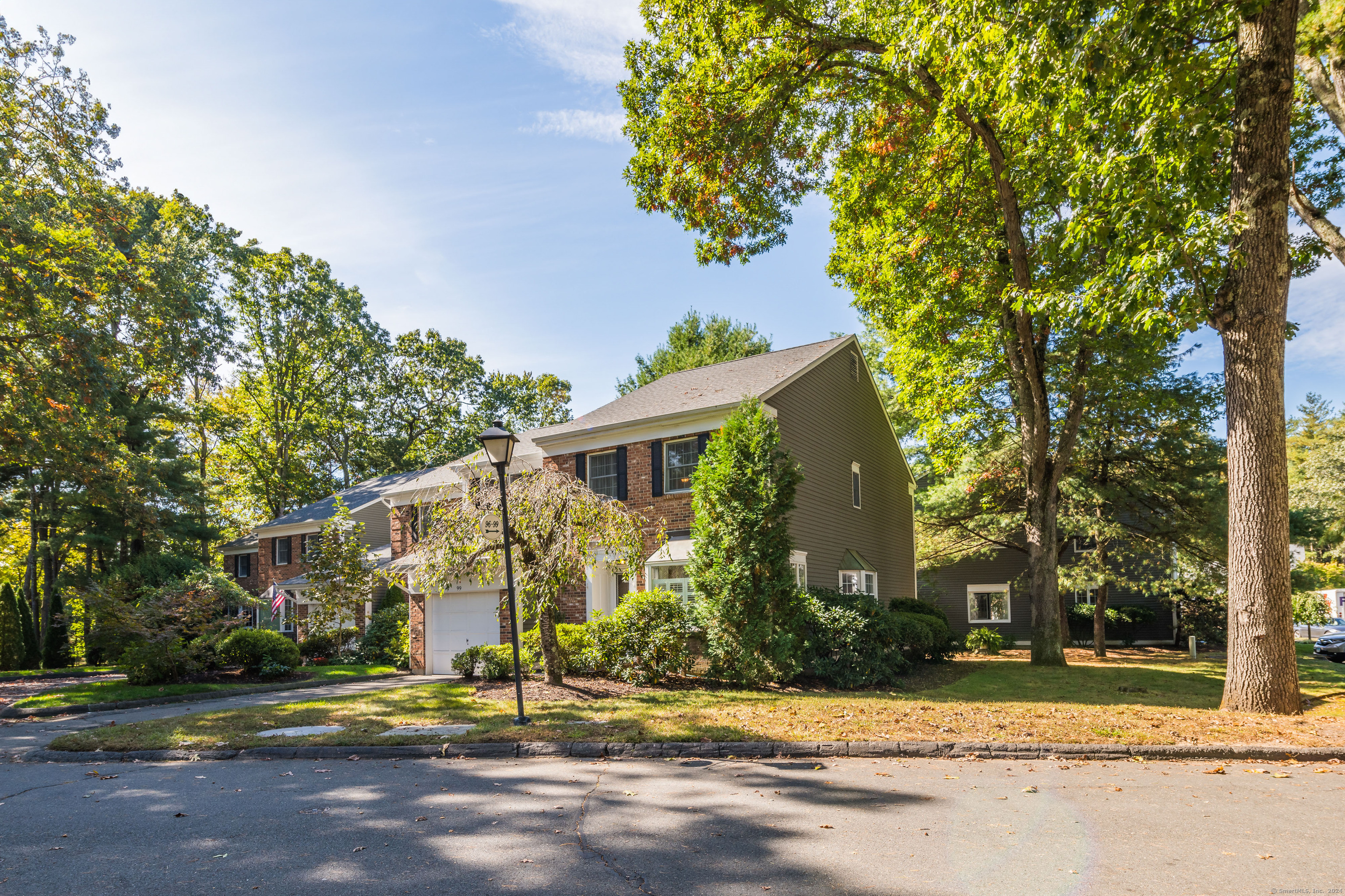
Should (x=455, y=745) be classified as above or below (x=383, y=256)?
below

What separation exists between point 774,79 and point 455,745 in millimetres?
11896

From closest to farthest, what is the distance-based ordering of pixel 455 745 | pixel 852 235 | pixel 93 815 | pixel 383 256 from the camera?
pixel 93 815, pixel 455 745, pixel 383 256, pixel 852 235

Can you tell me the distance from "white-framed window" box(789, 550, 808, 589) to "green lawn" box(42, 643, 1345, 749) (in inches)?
150

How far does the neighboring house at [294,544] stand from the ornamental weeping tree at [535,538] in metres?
15.3

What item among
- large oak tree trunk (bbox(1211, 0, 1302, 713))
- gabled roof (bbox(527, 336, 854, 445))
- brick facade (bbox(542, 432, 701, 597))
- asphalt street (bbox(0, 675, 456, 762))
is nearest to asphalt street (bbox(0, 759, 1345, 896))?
large oak tree trunk (bbox(1211, 0, 1302, 713))

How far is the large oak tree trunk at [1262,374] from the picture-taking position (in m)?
9.53

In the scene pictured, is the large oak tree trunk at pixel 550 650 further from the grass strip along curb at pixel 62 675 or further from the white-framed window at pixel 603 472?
the grass strip along curb at pixel 62 675

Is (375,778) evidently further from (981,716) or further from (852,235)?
(852,235)

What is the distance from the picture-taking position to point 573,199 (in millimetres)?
14406

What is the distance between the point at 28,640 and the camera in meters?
23.9

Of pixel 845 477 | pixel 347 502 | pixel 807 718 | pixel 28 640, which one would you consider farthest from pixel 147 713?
pixel 347 502

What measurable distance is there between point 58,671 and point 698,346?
97.9ft

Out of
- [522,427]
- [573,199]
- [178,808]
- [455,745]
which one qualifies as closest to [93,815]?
[178,808]

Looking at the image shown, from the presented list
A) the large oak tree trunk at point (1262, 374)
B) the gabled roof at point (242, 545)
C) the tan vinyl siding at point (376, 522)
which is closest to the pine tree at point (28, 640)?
the gabled roof at point (242, 545)
